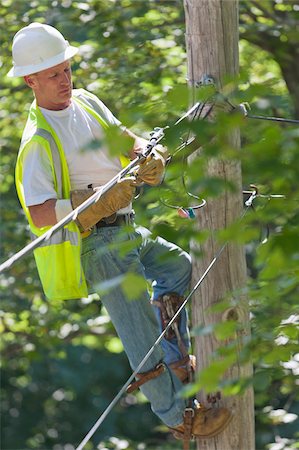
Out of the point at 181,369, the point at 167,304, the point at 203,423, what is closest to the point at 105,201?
the point at 167,304

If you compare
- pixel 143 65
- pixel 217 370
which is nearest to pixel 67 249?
pixel 217 370

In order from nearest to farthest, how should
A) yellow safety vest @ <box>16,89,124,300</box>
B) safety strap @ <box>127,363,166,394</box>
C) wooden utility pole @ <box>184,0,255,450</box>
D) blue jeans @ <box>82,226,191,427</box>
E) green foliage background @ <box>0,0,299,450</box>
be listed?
green foliage background @ <box>0,0,299,450</box>, yellow safety vest @ <box>16,89,124,300</box>, blue jeans @ <box>82,226,191,427</box>, safety strap @ <box>127,363,166,394</box>, wooden utility pole @ <box>184,0,255,450</box>

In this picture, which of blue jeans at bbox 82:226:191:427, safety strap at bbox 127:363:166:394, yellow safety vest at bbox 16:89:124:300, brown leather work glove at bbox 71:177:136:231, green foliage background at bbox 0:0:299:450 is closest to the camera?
green foliage background at bbox 0:0:299:450

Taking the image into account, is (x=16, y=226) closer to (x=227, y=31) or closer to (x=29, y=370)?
(x=227, y=31)

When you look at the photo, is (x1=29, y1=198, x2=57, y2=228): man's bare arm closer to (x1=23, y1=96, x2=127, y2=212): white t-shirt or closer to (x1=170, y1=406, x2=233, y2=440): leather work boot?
(x1=23, y1=96, x2=127, y2=212): white t-shirt

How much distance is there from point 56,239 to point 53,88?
529mm

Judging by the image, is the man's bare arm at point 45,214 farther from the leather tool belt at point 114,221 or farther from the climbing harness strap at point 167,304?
the climbing harness strap at point 167,304

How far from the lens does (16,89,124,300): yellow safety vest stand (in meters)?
4.44

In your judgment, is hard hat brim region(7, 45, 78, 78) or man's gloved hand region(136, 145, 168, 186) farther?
hard hat brim region(7, 45, 78, 78)

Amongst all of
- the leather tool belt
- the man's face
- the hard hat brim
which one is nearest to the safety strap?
the leather tool belt

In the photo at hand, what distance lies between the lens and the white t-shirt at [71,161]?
14.3 ft

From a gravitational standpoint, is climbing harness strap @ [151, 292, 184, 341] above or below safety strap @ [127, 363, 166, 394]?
above

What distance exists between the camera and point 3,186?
31.4 ft

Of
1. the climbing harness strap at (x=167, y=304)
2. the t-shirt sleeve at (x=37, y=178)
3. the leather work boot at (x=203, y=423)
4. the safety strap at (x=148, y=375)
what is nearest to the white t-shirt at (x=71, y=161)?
the t-shirt sleeve at (x=37, y=178)
